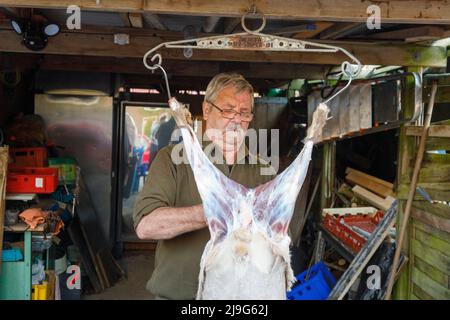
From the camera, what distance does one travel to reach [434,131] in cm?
348

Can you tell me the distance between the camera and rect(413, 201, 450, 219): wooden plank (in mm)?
3246

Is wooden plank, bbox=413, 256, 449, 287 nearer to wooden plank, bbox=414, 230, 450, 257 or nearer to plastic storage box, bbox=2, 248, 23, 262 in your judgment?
wooden plank, bbox=414, 230, 450, 257

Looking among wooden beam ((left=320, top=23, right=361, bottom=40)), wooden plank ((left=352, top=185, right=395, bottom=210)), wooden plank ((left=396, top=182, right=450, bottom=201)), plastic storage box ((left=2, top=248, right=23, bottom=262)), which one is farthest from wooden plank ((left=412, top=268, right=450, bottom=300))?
plastic storage box ((left=2, top=248, right=23, bottom=262))

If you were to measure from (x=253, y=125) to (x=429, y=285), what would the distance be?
13.1ft

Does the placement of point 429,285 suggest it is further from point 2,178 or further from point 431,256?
point 2,178

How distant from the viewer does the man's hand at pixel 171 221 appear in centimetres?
175

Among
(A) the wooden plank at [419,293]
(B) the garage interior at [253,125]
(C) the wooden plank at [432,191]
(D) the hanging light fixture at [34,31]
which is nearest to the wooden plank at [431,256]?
(B) the garage interior at [253,125]

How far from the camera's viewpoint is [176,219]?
1762 mm

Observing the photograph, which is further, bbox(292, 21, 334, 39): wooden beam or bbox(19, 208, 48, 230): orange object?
bbox(19, 208, 48, 230): orange object

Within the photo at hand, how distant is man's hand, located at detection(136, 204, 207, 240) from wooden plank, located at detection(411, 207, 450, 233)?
211 cm

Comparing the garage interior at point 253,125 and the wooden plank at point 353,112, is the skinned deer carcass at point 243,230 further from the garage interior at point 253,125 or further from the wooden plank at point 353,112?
the wooden plank at point 353,112
